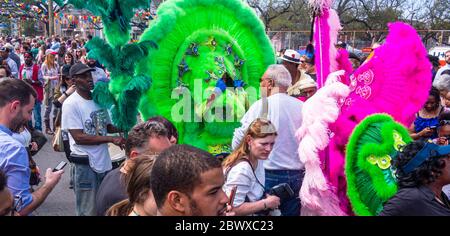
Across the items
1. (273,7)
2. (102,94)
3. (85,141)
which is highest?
(273,7)

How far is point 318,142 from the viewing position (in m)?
3.03

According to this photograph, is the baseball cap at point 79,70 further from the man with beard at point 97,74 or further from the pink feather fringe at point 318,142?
the pink feather fringe at point 318,142

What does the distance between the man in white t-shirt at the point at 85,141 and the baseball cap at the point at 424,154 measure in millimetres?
2129

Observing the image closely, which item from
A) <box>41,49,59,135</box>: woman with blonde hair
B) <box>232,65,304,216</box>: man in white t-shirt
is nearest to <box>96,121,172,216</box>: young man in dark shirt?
<box>232,65,304,216</box>: man in white t-shirt

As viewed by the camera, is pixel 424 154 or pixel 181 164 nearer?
pixel 181 164

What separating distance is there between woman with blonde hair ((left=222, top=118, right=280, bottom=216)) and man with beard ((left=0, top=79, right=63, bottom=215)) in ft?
3.26

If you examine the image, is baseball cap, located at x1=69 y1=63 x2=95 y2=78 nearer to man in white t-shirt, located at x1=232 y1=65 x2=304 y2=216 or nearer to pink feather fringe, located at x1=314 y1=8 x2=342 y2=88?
man in white t-shirt, located at x1=232 y1=65 x2=304 y2=216

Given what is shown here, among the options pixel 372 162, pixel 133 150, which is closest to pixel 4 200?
pixel 133 150

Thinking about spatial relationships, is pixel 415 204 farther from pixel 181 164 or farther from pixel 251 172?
pixel 181 164

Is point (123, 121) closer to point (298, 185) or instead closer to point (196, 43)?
point (196, 43)

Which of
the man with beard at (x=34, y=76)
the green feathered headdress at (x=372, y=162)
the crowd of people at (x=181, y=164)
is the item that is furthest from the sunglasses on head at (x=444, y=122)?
the man with beard at (x=34, y=76)

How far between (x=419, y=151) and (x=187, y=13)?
2.72m

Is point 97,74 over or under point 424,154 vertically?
over

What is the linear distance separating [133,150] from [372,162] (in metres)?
1.46
